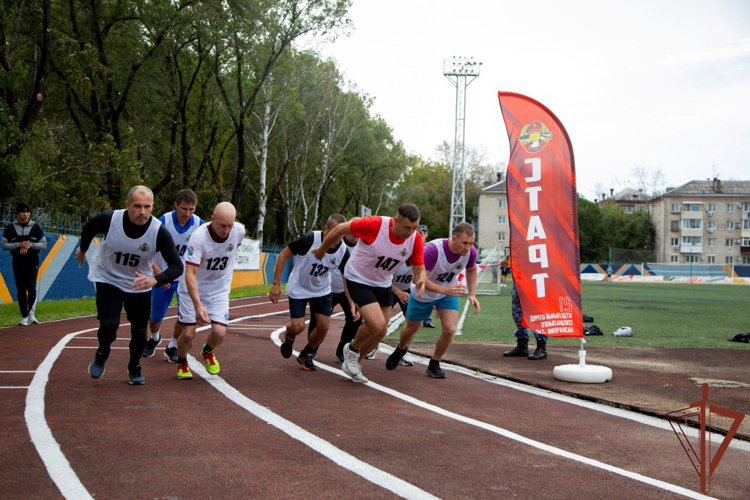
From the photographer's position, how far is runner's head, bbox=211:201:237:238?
24.4 ft

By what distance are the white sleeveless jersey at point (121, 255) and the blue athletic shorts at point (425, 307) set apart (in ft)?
11.0

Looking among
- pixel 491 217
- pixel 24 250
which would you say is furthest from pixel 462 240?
pixel 491 217

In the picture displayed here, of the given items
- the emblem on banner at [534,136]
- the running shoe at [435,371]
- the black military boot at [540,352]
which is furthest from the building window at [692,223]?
the running shoe at [435,371]

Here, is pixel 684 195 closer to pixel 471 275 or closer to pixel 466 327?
pixel 466 327

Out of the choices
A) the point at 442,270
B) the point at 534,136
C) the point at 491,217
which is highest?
the point at 491,217

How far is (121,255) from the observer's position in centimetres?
702

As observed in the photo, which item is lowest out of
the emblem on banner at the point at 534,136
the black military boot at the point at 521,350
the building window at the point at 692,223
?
the black military boot at the point at 521,350

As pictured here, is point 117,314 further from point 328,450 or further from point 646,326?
point 646,326

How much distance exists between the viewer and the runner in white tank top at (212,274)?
7.49 m

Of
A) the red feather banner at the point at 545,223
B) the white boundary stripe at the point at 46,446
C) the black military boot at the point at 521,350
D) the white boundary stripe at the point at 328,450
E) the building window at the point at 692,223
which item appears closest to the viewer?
the white boundary stripe at the point at 46,446

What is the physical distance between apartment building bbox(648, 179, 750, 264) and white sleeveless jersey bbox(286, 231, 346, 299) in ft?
340

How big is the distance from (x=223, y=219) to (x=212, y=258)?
53cm

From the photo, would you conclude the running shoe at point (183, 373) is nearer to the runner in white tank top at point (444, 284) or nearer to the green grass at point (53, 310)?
the runner in white tank top at point (444, 284)

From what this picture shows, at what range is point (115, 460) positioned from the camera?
14.8ft
